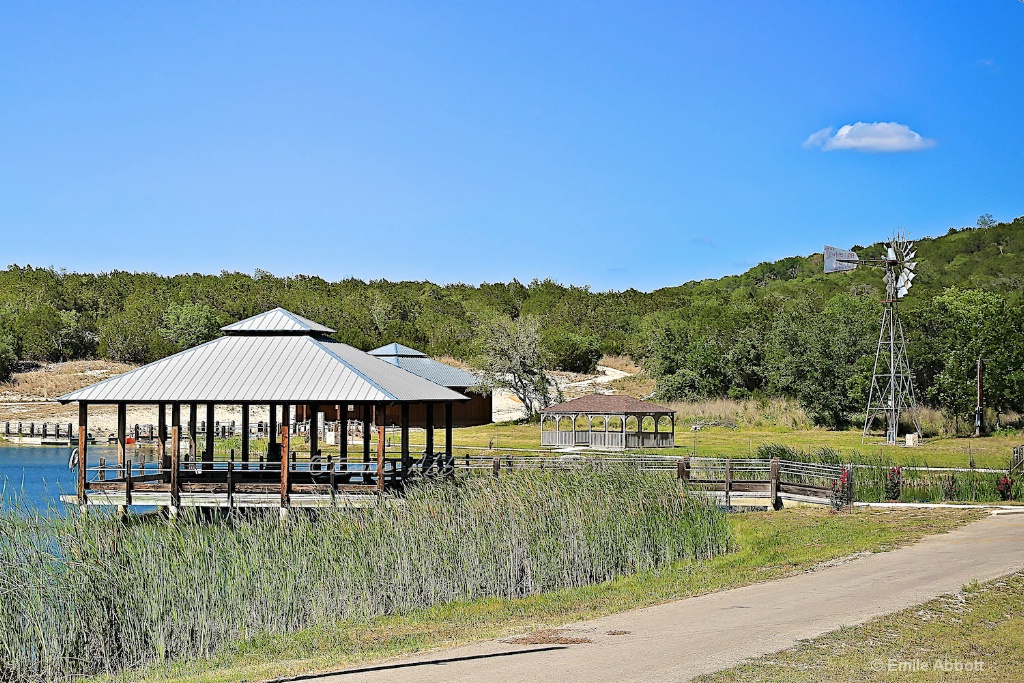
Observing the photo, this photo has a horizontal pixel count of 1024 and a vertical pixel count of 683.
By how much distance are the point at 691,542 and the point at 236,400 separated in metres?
9.44

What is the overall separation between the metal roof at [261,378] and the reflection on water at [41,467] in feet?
14.3

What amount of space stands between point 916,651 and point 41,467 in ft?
118

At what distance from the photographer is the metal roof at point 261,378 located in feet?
70.1

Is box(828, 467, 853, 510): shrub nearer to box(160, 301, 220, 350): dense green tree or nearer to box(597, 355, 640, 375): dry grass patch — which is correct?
box(597, 355, 640, 375): dry grass patch

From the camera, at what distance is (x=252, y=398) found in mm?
21188

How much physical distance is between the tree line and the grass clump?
29146 millimetres

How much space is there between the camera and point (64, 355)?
72.4m

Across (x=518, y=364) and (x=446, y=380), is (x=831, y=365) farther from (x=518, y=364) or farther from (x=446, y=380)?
(x=446, y=380)

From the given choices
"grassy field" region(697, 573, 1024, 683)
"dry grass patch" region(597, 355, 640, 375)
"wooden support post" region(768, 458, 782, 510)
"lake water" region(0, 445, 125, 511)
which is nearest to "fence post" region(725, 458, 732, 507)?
"wooden support post" region(768, 458, 782, 510)

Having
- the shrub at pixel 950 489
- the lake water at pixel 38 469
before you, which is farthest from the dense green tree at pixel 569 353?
the shrub at pixel 950 489

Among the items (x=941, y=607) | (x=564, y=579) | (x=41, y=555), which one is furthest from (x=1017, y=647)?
(x=41, y=555)

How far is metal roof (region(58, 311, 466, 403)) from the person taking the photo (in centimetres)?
2136

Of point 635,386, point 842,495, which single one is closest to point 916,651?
point 842,495

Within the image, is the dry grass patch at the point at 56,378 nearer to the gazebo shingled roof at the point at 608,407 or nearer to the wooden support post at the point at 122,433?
the gazebo shingled roof at the point at 608,407
